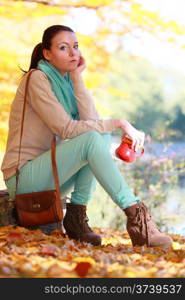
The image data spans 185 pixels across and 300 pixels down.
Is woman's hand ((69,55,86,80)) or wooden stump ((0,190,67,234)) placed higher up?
woman's hand ((69,55,86,80))

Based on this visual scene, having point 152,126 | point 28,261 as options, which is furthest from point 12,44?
point 152,126

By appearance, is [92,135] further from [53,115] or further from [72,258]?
[72,258]

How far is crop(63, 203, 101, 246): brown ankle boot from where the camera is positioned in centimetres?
271

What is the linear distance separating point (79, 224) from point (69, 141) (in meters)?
0.43

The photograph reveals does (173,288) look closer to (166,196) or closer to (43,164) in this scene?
(43,164)

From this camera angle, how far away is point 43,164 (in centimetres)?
255

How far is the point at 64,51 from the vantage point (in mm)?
2744

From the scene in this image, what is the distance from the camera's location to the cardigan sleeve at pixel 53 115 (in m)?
2.54

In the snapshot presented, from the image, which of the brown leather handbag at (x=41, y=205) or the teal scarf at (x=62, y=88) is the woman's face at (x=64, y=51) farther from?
the brown leather handbag at (x=41, y=205)

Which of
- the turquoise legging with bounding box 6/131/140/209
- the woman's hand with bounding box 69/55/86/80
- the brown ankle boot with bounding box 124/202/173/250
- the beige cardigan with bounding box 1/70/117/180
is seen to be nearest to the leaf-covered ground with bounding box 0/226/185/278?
the brown ankle boot with bounding box 124/202/173/250

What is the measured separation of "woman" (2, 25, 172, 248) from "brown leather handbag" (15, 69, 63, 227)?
44mm

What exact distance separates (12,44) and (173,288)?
142 inches

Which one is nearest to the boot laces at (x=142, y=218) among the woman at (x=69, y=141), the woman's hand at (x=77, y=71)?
the woman at (x=69, y=141)

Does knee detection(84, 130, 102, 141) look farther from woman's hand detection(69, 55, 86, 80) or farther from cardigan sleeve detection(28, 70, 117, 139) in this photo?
woman's hand detection(69, 55, 86, 80)
